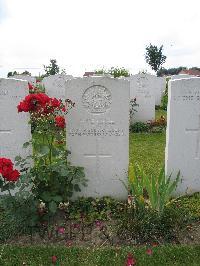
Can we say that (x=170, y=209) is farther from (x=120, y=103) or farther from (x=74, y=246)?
(x=120, y=103)

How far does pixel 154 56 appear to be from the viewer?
3766 cm

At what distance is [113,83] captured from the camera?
445cm

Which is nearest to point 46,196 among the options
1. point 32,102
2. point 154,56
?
point 32,102

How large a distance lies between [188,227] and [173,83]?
6.09 feet

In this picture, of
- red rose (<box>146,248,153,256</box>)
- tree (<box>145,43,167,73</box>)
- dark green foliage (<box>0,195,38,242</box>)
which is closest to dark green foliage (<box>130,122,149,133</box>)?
dark green foliage (<box>0,195,38,242</box>)

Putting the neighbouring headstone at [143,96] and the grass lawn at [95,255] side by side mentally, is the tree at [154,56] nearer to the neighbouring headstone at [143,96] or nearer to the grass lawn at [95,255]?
the neighbouring headstone at [143,96]

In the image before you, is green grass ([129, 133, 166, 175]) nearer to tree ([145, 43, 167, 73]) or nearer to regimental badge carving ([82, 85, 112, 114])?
regimental badge carving ([82, 85, 112, 114])

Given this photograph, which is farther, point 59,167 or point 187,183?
point 187,183

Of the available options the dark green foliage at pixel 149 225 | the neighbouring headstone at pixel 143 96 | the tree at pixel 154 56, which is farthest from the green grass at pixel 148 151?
the tree at pixel 154 56

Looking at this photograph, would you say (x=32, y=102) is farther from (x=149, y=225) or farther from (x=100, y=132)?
(x=149, y=225)

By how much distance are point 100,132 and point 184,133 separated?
1195mm

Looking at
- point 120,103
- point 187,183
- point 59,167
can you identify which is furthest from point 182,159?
point 59,167

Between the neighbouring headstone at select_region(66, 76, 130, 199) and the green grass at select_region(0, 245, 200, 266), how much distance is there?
1189 millimetres

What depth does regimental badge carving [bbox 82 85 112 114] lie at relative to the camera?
446 cm
